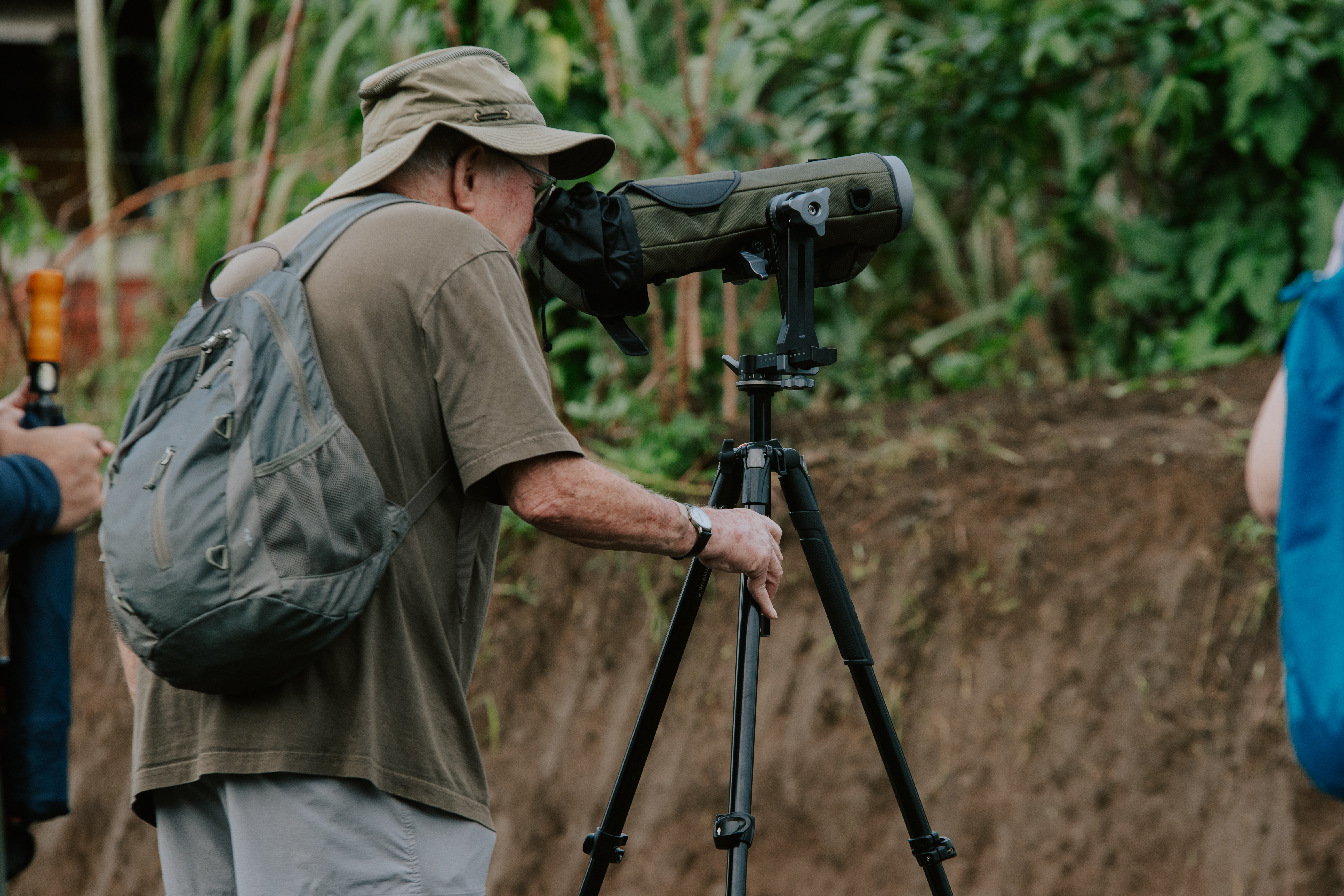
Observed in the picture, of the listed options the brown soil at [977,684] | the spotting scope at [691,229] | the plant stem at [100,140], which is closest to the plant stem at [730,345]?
the brown soil at [977,684]

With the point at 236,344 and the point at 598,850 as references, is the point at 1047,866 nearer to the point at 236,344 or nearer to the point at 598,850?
the point at 598,850

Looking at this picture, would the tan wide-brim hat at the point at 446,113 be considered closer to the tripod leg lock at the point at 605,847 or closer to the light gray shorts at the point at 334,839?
the light gray shorts at the point at 334,839

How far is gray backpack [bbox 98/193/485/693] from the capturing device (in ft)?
5.12

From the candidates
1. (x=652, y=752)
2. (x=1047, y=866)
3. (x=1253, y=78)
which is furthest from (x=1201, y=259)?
(x=652, y=752)

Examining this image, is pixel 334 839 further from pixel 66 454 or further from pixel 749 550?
pixel 66 454

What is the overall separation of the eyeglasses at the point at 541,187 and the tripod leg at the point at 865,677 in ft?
1.94

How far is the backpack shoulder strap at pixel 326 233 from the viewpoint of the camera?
5.65 feet

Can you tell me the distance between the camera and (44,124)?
8.77 m

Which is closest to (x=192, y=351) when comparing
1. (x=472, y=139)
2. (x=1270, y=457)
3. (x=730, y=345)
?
(x=472, y=139)

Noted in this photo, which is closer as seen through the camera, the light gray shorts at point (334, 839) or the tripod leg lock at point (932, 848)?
the light gray shorts at point (334, 839)

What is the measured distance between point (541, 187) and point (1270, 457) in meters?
1.14

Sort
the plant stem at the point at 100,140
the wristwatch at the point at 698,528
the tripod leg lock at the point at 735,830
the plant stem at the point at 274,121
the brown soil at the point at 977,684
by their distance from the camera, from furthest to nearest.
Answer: the plant stem at the point at 100,140
the plant stem at the point at 274,121
the brown soil at the point at 977,684
the tripod leg lock at the point at 735,830
the wristwatch at the point at 698,528

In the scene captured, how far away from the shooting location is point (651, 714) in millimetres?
2201

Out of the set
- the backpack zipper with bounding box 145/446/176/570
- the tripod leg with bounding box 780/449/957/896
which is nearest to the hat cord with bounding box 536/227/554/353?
the tripod leg with bounding box 780/449/957/896
